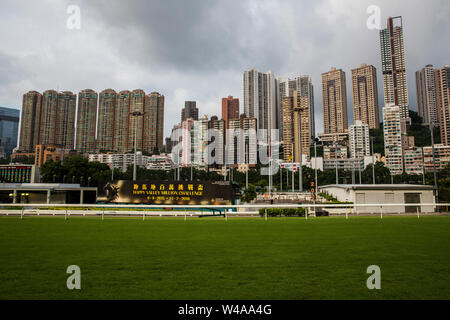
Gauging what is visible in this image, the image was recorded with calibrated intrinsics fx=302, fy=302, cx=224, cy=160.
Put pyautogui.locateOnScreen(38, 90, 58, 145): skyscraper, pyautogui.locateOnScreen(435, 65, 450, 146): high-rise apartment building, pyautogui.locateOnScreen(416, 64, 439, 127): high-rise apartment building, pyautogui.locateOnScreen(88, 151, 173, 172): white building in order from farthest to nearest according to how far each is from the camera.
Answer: pyautogui.locateOnScreen(416, 64, 439, 127): high-rise apartment building → pyautogui.locateOnScreen(88, 151, 173, 172): white building → pyautogui.locateOnScreen(38, 90, 58, 145): skyscraper → pyautogui.locateOnScreen(435, 65, 450, 146): high-rise apartment building

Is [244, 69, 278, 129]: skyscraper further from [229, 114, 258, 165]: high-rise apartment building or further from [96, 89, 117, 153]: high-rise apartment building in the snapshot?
[96, 89, 117, 153]: high-rise apartment building

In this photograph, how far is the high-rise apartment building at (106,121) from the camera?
A: 6078 inches

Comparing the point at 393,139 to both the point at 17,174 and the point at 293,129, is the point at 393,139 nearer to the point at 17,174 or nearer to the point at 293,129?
the point at 293,129

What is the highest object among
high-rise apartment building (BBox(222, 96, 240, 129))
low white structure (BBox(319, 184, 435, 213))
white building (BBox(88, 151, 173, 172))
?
high-rise apartment building (BBox(222, 96, 240, 129))

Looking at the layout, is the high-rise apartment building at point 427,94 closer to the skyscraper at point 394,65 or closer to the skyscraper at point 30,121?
the skyscraper at point 394,65

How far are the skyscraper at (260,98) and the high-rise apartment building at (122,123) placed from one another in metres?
70.5

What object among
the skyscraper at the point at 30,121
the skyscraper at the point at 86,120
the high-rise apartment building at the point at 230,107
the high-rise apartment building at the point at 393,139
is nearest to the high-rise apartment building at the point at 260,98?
the high-rise apartment building at the point at 230,107

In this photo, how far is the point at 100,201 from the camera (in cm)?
3300

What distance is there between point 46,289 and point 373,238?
31.6 ft

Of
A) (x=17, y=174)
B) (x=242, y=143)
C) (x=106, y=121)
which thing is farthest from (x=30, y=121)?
(x=242, y=143)

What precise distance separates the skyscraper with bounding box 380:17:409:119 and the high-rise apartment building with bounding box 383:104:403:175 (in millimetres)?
48722

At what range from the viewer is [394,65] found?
179875 mm

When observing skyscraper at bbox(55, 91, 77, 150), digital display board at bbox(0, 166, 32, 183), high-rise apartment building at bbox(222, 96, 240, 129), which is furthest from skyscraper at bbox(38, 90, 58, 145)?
high-rise apartment building at bbox(222, 96, 240, 129)

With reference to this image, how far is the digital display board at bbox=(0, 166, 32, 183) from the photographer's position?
245ft
